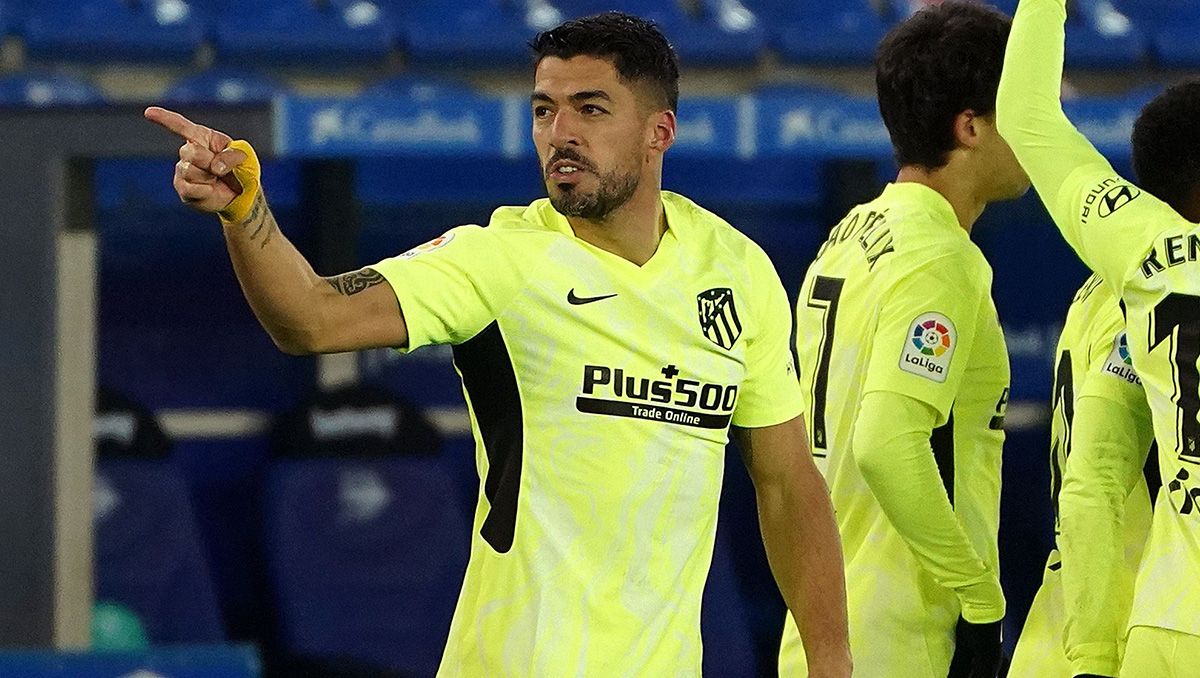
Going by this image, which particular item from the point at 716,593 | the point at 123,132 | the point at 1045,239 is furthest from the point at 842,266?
the point at 1045,239

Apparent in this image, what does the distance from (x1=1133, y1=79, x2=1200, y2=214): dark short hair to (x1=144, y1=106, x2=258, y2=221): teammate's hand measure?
5.46 ft

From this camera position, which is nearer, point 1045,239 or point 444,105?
point 444,105

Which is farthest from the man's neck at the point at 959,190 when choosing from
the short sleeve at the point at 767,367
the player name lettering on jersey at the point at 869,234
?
the short sleeve at the point at 767,367

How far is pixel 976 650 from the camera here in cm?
359

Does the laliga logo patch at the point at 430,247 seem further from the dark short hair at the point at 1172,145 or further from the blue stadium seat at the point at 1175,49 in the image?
the blue stadium seat at the point at 1175,49

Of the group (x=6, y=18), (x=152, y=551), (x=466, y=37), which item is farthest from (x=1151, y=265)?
(x=6, y=18)

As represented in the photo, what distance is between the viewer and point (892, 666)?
3.59 metres

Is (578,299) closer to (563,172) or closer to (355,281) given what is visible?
(563,172)

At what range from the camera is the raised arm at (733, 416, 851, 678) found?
A: 3.13m

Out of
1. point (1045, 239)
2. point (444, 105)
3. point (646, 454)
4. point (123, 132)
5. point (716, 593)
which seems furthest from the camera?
point (1045, 239)

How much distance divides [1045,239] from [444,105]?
279cm

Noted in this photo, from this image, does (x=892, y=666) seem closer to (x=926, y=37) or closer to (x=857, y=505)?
(x=857, y=505)

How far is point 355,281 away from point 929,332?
1.24 m

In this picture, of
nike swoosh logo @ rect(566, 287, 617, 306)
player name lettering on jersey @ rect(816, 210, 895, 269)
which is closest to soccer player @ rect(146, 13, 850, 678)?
nike swoosh logo @ rect(566, 287, 617, 306)
